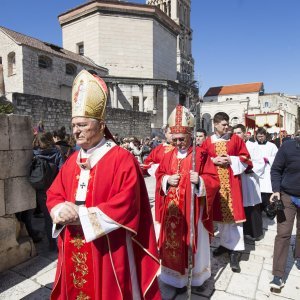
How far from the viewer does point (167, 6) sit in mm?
58406

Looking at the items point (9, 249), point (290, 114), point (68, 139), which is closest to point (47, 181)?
point (9, 249)

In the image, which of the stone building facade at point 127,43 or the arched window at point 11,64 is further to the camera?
the stone building facade at point 127,43

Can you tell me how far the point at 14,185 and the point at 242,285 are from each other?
3.32 meters

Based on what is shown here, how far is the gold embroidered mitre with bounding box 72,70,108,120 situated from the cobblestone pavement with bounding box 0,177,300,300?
7.64 feet

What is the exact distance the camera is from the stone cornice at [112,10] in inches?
1324

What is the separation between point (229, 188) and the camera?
4172 millimetres

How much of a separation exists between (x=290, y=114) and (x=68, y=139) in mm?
54876

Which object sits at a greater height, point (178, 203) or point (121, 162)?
Answer: point (121, 162)

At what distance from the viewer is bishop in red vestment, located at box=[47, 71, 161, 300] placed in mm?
2043

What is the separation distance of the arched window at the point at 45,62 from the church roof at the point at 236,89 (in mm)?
49909

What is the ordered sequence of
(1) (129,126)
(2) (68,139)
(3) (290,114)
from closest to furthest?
(2) (68,139) < (1) (129,126) < (3) (290,114)

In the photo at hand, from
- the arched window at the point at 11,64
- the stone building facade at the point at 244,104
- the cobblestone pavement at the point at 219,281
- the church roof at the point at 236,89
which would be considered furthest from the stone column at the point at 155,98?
the church roof at the point at 236,89

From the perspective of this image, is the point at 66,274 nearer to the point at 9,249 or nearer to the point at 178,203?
the point at 178,203

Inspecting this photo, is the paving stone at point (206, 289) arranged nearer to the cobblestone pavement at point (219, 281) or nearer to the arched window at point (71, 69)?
the cobblestone pavement at point (219, 281)
